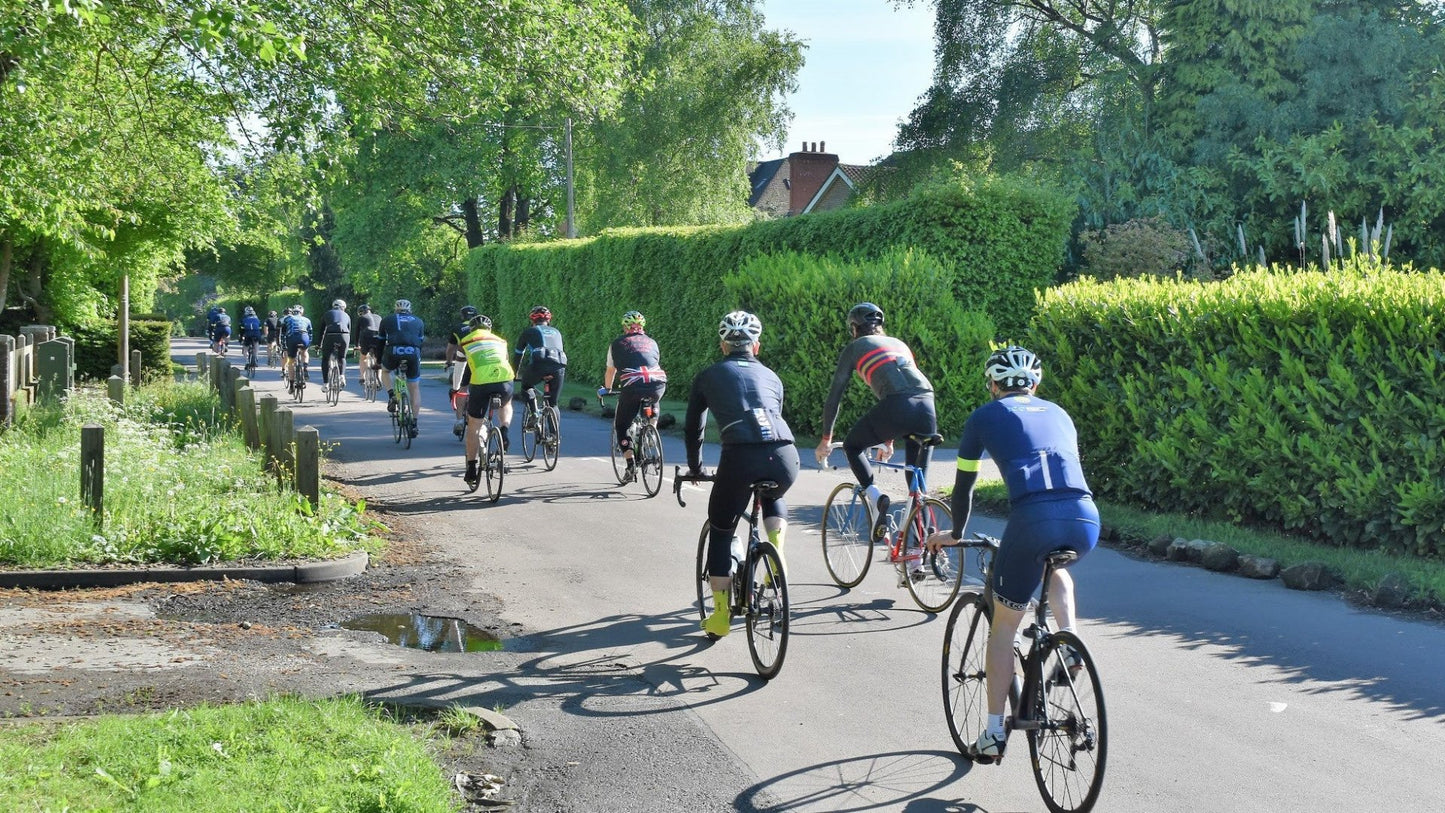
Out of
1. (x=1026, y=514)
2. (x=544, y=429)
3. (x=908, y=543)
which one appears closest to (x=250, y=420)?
(x=544, y=429)

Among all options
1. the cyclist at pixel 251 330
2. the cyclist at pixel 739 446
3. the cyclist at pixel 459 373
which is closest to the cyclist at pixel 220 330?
the cyclist at pixel 251 330

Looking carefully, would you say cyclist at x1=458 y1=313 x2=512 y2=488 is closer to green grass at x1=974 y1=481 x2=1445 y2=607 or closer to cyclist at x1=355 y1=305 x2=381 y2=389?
green grass at x1=974 y1=481 x2=1445 y2=607

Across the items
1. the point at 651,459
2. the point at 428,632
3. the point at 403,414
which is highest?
the point at 403,414

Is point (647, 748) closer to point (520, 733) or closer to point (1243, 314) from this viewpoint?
point (520, 733)

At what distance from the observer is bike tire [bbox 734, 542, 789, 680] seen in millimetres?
6914

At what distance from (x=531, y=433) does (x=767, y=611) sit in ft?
31.8

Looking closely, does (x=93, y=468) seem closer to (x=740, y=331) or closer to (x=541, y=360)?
(x=740, y=331)

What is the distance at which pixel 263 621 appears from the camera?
27.4 ft

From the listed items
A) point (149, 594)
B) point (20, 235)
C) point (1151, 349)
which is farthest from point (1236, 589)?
point (20, 235)

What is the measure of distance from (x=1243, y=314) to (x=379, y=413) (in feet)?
56.2

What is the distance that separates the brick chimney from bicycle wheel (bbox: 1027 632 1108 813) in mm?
62332

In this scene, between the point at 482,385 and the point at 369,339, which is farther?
the point at 369,339

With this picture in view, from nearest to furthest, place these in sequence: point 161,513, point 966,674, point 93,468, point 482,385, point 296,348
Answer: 1. point 966,674
2. point 93,468
3. point 161,513
4. point 482,385
5. point 296,348

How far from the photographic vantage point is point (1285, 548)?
1034cm
